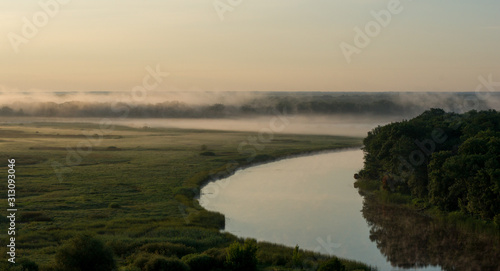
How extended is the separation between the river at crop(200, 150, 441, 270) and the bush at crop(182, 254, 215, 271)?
8.23 m

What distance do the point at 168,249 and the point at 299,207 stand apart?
19407mm

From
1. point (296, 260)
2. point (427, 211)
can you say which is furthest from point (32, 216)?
point (427, 211)

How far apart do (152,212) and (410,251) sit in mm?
20305

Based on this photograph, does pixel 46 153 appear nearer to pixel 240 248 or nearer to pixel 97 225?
pixel 97 225

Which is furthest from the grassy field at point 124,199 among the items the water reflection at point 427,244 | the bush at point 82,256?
the water reflection at point 427,244

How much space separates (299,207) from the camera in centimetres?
4747

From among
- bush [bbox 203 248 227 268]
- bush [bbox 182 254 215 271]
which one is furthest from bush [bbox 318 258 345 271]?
bush [bbox 182 254 215 271]

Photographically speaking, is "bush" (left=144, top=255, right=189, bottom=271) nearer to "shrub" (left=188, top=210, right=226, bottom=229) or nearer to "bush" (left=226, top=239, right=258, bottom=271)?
"bush" (left=226, top=239, right=258, bottom=271)

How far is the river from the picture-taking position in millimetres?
35816

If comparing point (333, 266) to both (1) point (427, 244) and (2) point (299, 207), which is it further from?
(2) point (299, 207)

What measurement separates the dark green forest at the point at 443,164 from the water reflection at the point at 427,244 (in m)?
2.10

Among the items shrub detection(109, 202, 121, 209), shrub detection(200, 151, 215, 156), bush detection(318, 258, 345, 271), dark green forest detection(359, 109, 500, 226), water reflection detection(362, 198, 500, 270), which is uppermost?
dark green forest detection(359, 109, 500, 226)

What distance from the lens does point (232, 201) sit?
50.5 metres

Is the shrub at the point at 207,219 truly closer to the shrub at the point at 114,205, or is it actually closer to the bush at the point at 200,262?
the shrub at the point at 114,205
